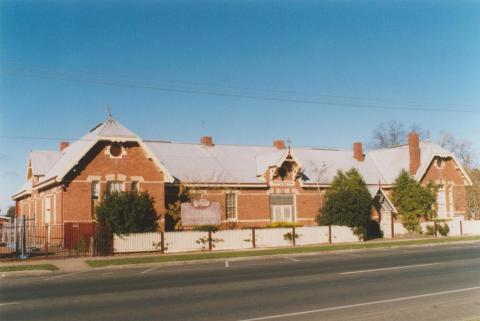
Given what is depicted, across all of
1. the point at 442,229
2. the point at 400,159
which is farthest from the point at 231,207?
the point at 400,159

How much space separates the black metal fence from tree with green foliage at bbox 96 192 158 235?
1313 millimetres

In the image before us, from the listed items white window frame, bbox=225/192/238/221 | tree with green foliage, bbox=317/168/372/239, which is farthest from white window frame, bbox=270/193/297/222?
tree with green foliage, bbox=317/168/372/239

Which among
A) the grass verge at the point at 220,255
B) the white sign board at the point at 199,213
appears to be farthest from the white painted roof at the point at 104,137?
the grass verge at the point at 220,255

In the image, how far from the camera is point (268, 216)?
39812 mm

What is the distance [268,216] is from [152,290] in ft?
81.4

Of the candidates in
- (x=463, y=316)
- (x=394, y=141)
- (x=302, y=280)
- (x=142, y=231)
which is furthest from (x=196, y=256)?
(x=394, y=141)

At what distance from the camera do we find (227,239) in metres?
32.1

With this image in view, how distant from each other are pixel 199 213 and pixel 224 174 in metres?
7.24

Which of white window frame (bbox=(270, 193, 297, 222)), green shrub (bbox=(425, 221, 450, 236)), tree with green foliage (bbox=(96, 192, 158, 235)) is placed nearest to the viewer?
tree with green foliage (bbox=(96, 192, 158, 235))

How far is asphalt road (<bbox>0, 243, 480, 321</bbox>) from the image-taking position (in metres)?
11.4

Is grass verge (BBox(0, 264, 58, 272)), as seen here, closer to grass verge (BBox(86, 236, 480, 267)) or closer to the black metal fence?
grass verge (BBox(86, 236, 480, 267))

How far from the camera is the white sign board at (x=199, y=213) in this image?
Answer: 107 ft

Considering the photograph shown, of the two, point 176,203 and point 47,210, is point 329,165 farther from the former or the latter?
point 47,210

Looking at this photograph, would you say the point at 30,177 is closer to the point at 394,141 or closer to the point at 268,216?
the point at 268,216
